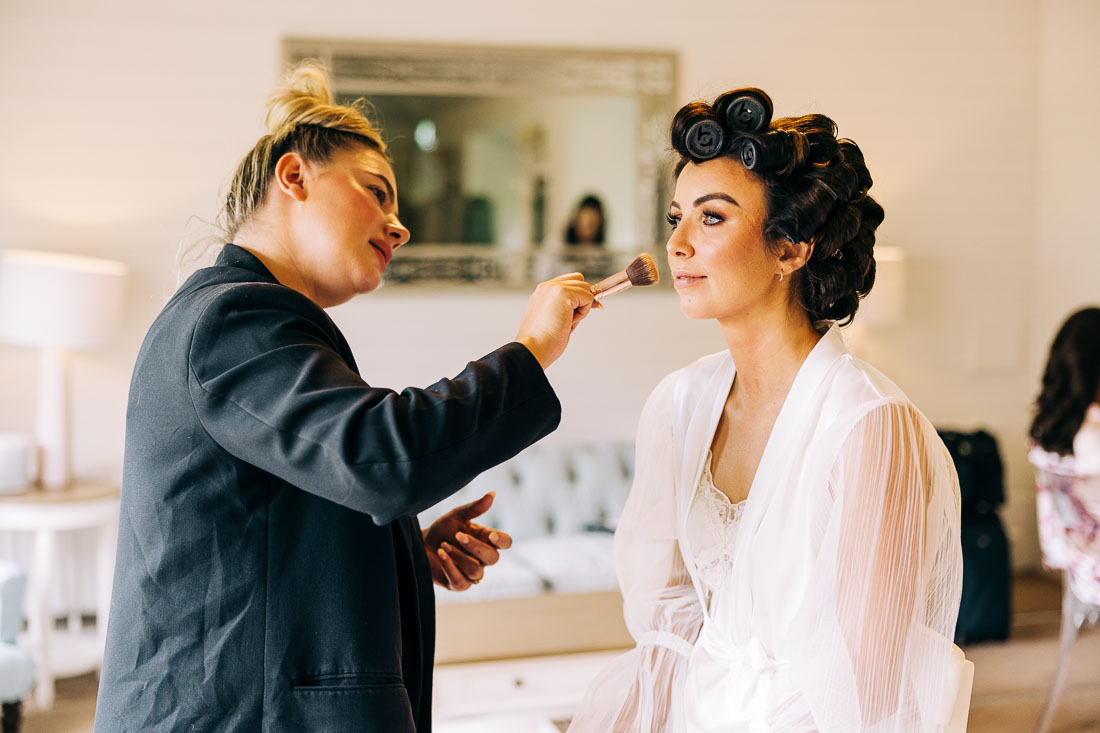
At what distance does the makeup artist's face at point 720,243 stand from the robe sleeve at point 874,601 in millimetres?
275

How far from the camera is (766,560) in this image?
1361 mm

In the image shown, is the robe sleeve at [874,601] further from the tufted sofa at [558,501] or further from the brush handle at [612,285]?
the tufted sofa at [558,501]

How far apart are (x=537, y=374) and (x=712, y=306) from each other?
0.47 meters

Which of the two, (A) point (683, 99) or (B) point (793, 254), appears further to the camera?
(A) point (683, 99)

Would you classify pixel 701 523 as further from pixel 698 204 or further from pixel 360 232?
pixel 360 232

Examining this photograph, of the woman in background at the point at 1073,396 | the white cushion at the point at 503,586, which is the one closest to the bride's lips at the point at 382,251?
the white cushion at the point at 503,586

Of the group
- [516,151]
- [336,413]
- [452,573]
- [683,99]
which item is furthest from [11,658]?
[683,99]

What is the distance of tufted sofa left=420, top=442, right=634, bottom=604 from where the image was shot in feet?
12.0

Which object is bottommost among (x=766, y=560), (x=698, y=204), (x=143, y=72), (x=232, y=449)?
(x=766, y=560)

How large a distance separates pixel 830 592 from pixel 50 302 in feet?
9.62

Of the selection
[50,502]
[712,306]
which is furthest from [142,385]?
[50,502]

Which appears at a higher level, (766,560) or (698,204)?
(698,204)

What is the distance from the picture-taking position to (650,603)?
159 centimetres

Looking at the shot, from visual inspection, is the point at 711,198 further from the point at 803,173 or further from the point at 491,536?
the point at 491,536
